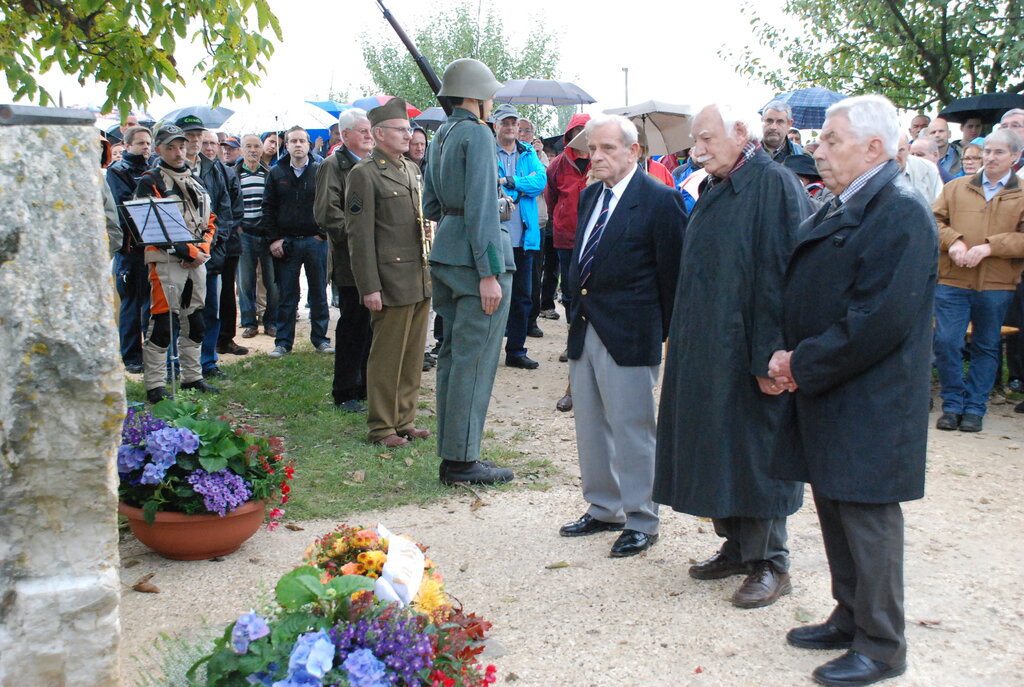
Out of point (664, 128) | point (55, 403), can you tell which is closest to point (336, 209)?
point (664, 128)

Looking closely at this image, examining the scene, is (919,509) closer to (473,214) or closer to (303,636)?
(473,214)

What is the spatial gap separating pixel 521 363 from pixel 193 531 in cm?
532

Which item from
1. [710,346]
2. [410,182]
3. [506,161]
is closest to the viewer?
[710,346]

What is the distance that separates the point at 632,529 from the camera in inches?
193

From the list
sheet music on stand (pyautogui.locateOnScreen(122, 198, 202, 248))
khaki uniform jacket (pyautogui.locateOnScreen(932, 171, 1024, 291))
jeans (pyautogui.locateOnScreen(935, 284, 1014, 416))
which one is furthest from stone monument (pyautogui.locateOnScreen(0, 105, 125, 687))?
jeans (pyautogui.locateOnScreen(935, 284, 1014, 416))

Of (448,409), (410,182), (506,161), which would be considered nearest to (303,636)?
(448,409)

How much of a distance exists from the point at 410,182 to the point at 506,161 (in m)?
3.14

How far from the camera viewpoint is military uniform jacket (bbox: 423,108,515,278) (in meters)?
5.66

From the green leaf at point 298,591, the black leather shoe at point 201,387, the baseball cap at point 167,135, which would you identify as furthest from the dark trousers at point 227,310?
the green leaf at point 298,591

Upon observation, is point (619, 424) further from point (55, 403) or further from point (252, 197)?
point (252, 197)

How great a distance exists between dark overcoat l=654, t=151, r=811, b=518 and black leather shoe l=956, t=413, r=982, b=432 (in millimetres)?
3981

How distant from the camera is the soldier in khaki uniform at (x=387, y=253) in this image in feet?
21.7

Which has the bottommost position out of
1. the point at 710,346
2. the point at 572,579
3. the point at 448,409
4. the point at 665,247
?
the point at 572,579

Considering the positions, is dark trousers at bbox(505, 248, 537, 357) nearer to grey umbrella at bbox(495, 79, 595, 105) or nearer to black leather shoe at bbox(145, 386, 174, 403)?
black leather shoe at bbox(145, 386, 174, 403)
